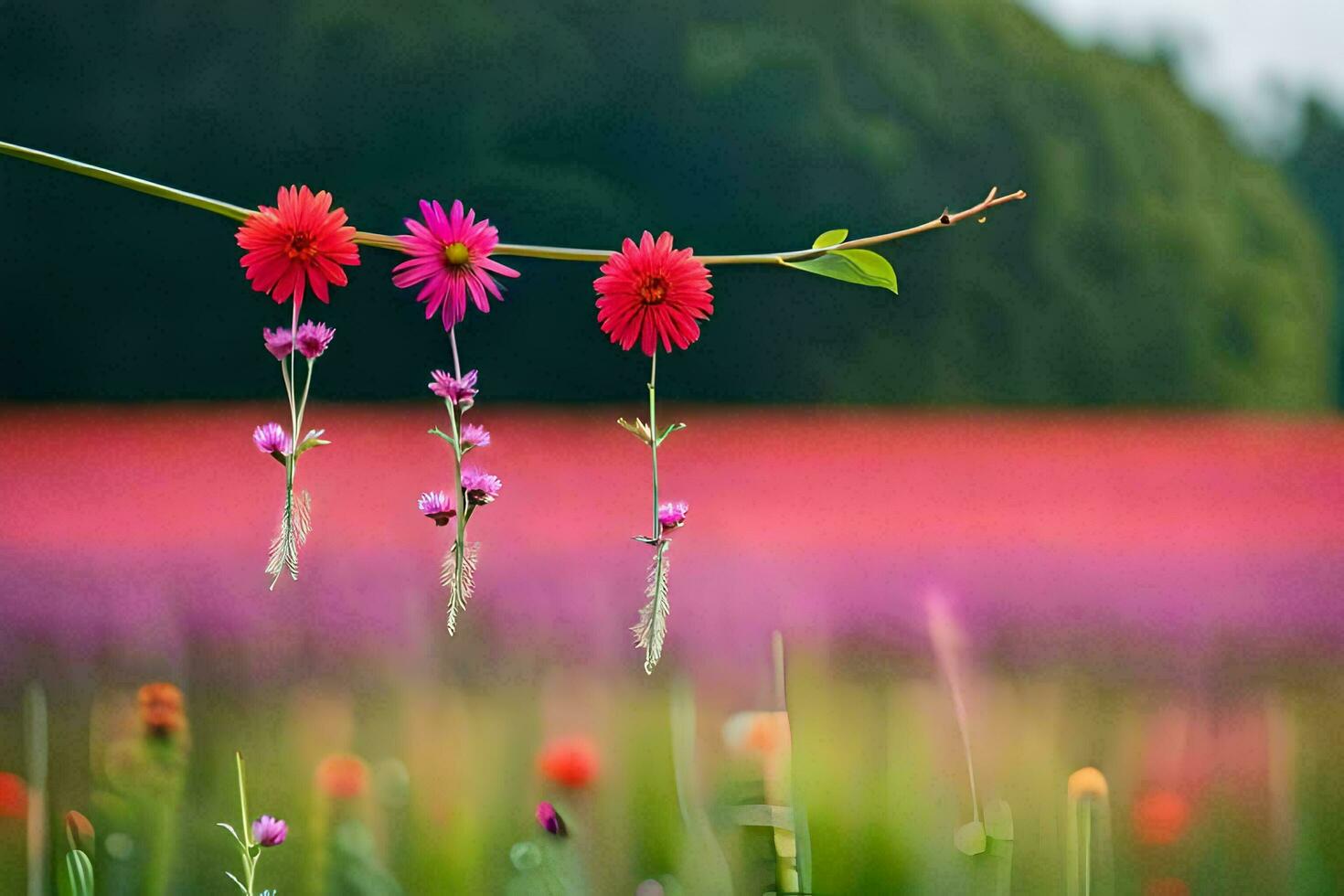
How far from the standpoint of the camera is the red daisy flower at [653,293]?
1.23ft

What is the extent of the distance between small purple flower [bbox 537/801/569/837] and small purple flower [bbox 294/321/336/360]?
34 cm

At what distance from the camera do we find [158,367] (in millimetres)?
780

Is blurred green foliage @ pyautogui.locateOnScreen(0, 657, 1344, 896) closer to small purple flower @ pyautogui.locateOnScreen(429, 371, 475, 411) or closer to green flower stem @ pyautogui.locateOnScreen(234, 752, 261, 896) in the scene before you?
green flower stem @ pyautogui.locateOnScreen(234, 752, 261, 896)

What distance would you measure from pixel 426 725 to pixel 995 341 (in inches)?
19.6

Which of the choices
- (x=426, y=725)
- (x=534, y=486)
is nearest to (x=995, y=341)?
(x=534, y=486)

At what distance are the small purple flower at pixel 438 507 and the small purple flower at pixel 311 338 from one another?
6cm

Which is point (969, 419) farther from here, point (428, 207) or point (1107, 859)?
point (428, 207)

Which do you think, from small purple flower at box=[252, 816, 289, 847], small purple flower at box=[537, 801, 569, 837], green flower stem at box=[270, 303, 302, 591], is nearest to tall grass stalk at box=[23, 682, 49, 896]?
small purple flower at box=[252, 816, 289, 847]

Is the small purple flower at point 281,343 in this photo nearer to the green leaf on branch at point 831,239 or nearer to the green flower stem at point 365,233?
the green flower stem at point 365,233

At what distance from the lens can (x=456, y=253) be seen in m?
0.37

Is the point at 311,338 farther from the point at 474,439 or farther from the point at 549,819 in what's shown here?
the point at 549,819

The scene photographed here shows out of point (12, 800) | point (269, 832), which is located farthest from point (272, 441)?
point (12, 800)

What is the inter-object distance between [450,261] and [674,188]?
1.53 feet

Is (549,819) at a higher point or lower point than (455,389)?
lower
